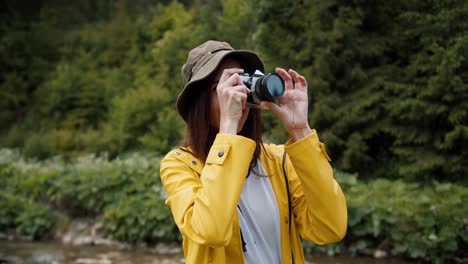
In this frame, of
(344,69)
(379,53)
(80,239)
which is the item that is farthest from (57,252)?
(379,53)

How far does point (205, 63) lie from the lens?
163 cm

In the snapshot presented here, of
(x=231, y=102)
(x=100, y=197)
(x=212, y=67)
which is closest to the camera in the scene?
(x=231, y=102)

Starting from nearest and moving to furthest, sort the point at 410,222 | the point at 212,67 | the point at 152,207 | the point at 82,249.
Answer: the point at 212,67
the point at 410,222
the point at 152,207
the point at 82,249

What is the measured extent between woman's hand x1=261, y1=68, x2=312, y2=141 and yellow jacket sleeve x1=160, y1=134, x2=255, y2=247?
0.17m

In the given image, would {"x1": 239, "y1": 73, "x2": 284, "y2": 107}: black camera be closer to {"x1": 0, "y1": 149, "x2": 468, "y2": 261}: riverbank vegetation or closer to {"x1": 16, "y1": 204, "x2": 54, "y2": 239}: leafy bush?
{"x1": 0, "y1": 149, "x2": 468, "y2": 261}: riverbank vegetation

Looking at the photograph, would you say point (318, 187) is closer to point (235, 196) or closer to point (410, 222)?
point (235, 196)

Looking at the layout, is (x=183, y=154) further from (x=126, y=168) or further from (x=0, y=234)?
(x=0, y=234)

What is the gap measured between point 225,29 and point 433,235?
840cm

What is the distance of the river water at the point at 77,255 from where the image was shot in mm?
6141

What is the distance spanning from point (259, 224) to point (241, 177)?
0.79ft

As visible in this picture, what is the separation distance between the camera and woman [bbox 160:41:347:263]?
4.51 ft

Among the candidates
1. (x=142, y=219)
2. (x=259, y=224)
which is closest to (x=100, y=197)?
(x=142, y=219)

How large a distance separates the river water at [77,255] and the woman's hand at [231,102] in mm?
4356

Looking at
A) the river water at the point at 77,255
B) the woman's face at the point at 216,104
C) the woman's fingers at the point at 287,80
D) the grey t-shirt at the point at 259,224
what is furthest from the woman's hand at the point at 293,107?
the river water at the point at 77,255
